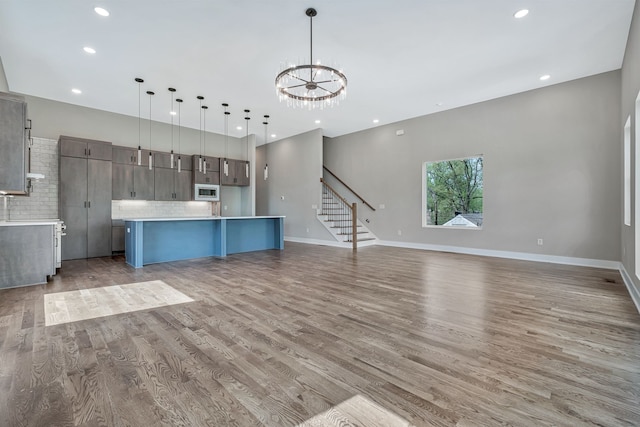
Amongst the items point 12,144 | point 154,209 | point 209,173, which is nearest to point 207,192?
point 209,173

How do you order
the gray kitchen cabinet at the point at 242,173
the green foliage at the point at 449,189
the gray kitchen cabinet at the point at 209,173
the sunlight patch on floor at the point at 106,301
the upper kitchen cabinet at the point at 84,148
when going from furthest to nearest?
1. the gray kitchen cabinet at the point at 242,173
2. the gray kitchen cabinet at the point at 209,173
3. the green foliage at the point at 449,189
4. the upper kitchen cabinet at the point at 84,148
5. the sunlight patch on floor at the point at 106,301

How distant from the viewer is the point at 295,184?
966 centimetres

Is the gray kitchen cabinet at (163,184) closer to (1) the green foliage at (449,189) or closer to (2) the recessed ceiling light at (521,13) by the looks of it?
(1) the green foliage at (449,189)

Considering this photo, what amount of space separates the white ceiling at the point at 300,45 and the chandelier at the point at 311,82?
0.22m

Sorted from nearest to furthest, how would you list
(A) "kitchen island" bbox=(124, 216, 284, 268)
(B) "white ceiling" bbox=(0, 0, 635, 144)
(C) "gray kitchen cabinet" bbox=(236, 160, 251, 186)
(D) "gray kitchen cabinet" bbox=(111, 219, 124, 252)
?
(B) "white ceiling" bbox=(0, 0, 635, 144) < (A) "kitchen island" bbox=(124, 216, 284, 268) < (D) "gray kitchen cabinet" bbox=(111, 219, 124, 252) < (C) "gray kitchen cabinet" bbox=(236, 160, 251, 186)

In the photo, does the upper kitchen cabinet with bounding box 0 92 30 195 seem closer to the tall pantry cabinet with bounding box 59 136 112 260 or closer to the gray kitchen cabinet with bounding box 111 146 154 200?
the tall pantry cabinet with bounding box 59 136 112 260

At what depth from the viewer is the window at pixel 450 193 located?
24.5ft

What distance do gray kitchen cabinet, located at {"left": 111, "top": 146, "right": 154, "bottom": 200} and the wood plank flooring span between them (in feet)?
12.2

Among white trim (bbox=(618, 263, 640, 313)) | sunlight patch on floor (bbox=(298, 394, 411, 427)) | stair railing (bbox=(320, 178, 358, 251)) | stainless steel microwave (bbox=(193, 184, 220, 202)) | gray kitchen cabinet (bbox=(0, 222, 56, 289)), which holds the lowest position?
sunlight patch on floor (bbox=(298, 394, 411, 427))

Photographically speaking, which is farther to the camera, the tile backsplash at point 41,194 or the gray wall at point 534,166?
the tile backsplash at point 41,194

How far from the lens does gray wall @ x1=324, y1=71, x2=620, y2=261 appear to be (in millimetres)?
5223

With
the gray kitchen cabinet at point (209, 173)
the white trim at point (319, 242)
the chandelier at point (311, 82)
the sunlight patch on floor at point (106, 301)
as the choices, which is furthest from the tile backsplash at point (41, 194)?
the chandelier at point (311, 82)

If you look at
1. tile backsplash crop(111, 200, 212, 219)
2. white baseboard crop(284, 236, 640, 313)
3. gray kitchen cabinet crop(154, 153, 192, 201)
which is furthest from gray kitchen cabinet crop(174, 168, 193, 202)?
white baseboard crop(284, 236, 640, 313)

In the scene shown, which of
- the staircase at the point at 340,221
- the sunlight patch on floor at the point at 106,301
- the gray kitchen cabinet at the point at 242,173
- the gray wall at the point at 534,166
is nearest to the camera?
the sunlight patch on floor at the point at 106,301
